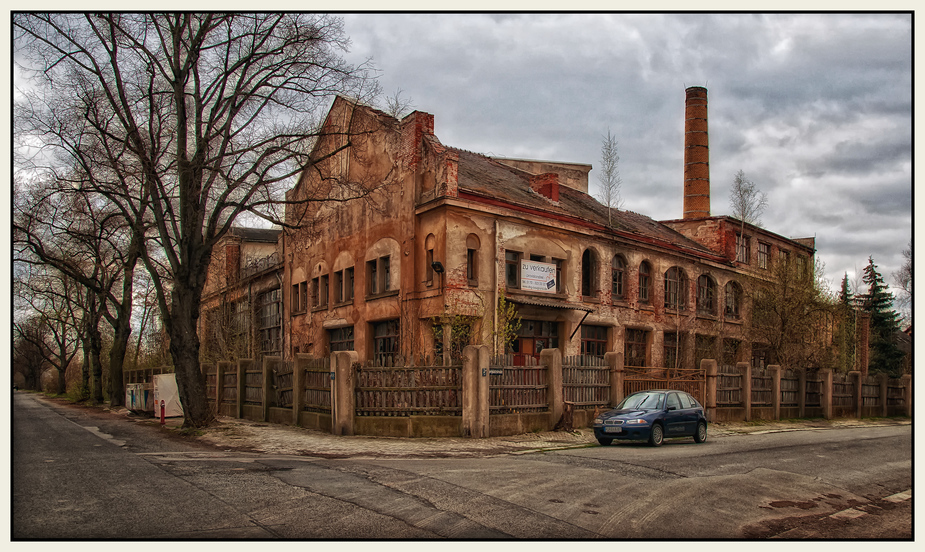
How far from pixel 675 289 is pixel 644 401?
1788 centimetres

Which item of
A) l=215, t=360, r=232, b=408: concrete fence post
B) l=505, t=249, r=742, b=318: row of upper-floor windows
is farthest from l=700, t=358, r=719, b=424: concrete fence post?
l=215, t=360, r=232, b=408: concrete fence post

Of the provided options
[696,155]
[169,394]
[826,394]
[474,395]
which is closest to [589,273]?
[826,394]

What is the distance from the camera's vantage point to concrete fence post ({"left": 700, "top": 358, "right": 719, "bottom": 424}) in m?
22.9

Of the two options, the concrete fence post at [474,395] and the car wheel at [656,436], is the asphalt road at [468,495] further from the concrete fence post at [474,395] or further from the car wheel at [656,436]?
the concrete fence post at [474,395]

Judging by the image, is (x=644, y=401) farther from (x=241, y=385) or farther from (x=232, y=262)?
(x=232, y=262)

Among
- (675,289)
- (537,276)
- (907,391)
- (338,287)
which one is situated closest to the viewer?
(907,391)

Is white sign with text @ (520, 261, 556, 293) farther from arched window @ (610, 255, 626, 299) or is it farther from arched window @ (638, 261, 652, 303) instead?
arched window @ (638, 261, 652, 303)

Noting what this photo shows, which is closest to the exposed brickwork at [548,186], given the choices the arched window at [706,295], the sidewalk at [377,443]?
the arched window at [706,295]

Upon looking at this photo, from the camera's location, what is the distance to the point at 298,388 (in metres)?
20.4

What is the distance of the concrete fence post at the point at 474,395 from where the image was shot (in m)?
16.9

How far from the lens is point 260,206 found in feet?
67.3

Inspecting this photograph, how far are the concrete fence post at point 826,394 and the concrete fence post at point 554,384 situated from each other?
842cm

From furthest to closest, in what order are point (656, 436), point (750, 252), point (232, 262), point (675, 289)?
1. point (232, 262)
2. point (750, 252)
3. point (675, 289)
4. point (656, 436)

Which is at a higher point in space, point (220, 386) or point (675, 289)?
point (675, 289)
